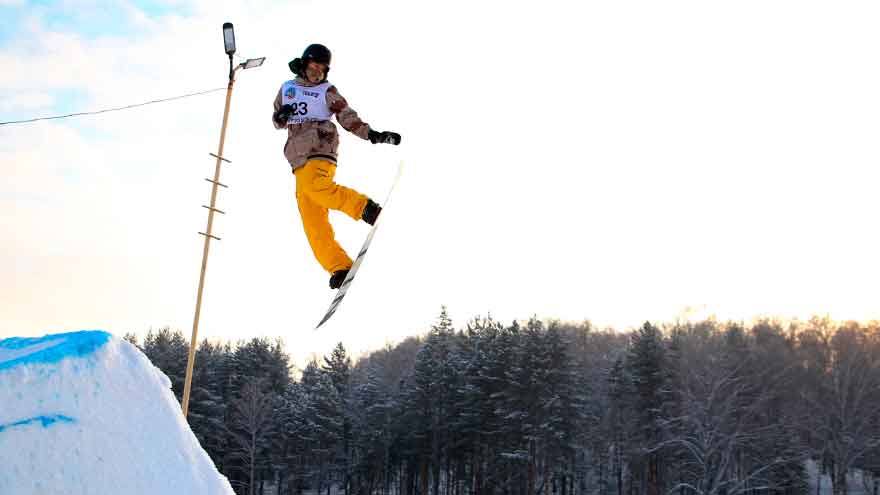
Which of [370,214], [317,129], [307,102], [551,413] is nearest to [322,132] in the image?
[317,129]

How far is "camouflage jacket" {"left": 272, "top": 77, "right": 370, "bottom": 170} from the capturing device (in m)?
7.93

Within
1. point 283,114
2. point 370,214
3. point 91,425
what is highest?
point 283,114

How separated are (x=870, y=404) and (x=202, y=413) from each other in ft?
143

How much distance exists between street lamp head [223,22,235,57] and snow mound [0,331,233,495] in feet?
19.0

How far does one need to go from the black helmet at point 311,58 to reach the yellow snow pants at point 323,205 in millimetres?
937

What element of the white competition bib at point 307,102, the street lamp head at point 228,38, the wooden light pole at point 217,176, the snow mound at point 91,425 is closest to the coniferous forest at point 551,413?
the wooden light pole at point 217,176

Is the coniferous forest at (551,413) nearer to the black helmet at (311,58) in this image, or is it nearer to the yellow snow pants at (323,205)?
the yellow snow pants at (323,205)

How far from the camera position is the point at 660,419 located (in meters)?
46.6

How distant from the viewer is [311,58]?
7938 mm

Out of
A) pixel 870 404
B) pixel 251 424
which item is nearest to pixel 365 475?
pixel 251 424

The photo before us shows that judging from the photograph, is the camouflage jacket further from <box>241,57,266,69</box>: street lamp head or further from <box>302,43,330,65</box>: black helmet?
<box>241,57,266,69</box>: street lamp head

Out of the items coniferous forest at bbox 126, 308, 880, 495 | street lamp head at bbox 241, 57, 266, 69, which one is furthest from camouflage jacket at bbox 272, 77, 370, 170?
coniferous forest at bbox 126, 308, 880, 495

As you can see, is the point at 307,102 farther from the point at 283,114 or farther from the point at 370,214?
the point at 370,214

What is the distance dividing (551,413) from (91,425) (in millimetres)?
43739
